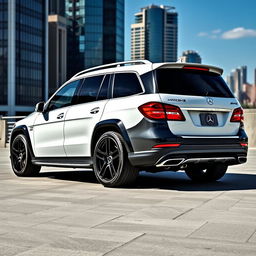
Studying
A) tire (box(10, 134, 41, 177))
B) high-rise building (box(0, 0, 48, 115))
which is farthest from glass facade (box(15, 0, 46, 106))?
tire (box(10, 134, 41, 177))

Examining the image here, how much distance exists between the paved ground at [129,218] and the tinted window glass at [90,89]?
1291mm

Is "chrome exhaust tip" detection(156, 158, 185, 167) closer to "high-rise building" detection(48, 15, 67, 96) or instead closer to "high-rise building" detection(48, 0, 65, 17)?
"high-rise building" detection(48, 15, 67, 96)

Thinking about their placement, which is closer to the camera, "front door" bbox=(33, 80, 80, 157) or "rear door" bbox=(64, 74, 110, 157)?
"rear door" bbox=(64, 74, 110, 157)

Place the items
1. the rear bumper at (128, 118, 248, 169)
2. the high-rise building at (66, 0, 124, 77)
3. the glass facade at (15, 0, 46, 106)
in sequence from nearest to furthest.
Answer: the rear bumper at (128, 118, 248, 169) < the glass facade at (15, 0, 46, 106) < the high-rise building at (66, 0, 124, 77)

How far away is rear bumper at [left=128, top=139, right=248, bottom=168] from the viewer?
7.16 meters

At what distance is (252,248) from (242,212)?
1633mm

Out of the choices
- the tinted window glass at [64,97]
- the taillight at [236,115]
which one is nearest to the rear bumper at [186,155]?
the taillight at [236,115]

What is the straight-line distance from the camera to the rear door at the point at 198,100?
7.34 m

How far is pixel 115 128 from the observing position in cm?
767

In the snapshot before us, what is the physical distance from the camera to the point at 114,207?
603 centimetres

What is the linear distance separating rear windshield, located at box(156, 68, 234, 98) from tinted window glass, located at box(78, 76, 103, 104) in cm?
125

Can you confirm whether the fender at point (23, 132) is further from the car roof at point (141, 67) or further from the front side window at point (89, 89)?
the car roof at point (141, 67)

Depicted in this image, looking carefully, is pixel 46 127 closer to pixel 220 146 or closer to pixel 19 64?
pixel 220 146

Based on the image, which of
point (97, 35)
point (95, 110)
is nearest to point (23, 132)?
Answer: point (95, 110)
